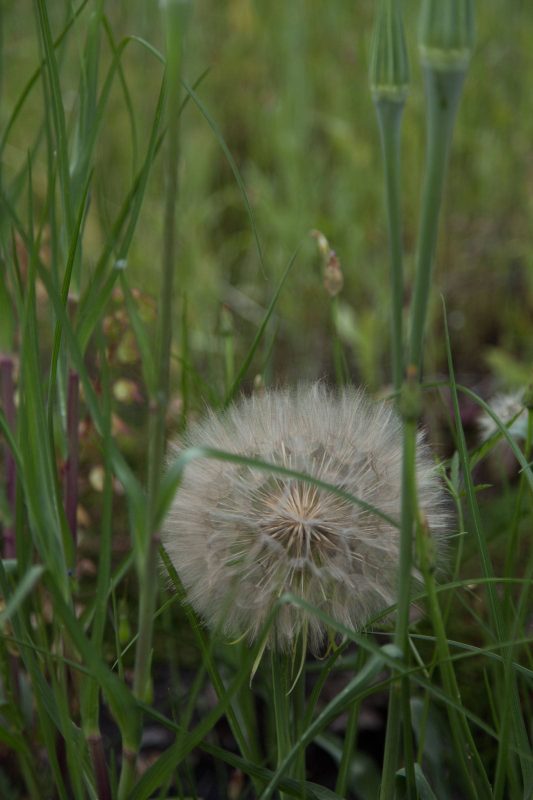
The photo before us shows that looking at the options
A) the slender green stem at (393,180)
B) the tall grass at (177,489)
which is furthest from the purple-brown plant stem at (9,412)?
the slender green stem at (393,180)

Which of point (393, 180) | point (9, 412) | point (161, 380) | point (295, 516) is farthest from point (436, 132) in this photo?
point (9, 412)

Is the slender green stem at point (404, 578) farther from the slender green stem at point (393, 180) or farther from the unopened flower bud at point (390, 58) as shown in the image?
the unopened flower bud at point (390, 58)

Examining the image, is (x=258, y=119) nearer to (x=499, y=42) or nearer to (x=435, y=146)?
(x=499, y=42)

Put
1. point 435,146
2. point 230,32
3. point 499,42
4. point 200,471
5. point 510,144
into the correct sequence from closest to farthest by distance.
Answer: point 435,146, point 200,471, point 510,144, point 499,42, point 230,32

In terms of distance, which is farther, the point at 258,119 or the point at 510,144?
the point at 258,119

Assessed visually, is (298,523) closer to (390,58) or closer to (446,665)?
(446,665)

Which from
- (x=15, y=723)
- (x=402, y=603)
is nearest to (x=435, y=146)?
(x=402, y=603)

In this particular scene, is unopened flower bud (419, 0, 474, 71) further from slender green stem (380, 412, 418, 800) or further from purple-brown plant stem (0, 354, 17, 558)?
purple-brown plant stem (0, 354, 17, 558)
